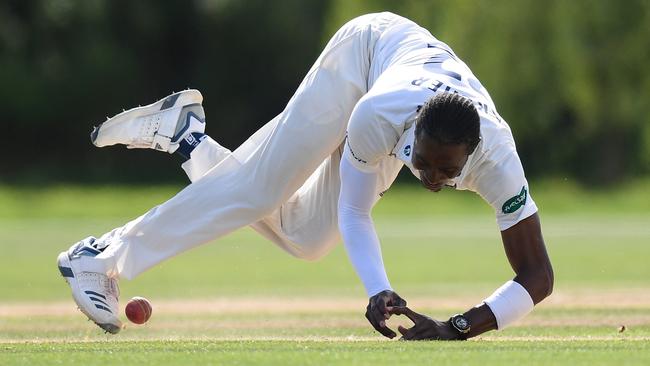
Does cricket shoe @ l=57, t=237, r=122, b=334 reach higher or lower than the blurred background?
higher

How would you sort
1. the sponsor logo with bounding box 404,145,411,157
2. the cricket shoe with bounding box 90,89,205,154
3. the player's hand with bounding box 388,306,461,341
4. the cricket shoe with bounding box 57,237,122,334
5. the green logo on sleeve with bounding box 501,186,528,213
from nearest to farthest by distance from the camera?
the sponsor logo with bounding box 404,145,411,157
the green logo on sleeve with bounding box 501,186,528,213
the player's hand with bounding box 388,306,461,341
the cricket shoe with bounding box 57,237,122,334
the cricket shoe with bounding box 90,89,205,154

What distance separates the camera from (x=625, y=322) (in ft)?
29.5

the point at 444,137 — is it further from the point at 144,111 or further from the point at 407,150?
the point at 144,111

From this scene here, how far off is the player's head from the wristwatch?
84 cm

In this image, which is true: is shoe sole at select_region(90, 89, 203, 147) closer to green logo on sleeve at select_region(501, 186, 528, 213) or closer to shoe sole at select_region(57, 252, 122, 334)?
shoe sole at select_region(57, 252, 122, 334)

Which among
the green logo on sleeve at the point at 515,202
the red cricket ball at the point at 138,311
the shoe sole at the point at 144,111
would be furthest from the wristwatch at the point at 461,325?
the shoe sole at the point at 144,111

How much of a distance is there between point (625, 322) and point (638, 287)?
448cm

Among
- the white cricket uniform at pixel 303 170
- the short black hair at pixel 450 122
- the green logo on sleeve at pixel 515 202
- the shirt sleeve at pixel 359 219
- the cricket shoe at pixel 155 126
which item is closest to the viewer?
the short black hair at pixel 450 122

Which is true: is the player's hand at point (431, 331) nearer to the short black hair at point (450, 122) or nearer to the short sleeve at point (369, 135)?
the short sleeve at point (369, 135)

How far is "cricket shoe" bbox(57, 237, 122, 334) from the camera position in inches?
307

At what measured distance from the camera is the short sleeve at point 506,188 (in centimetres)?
667

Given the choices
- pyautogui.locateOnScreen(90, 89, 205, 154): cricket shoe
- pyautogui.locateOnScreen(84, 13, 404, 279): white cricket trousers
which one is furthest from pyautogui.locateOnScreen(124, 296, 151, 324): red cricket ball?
pyautogui.locateOnScreen(90, 89, 205, 154): cricket shoe

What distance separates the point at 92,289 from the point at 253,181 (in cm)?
118

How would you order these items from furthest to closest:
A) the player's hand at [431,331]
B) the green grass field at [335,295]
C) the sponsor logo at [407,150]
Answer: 1. the player's hand at [431,331]
2. the sponsor logo at [407,150]
3. the green grass field at [335,295]
